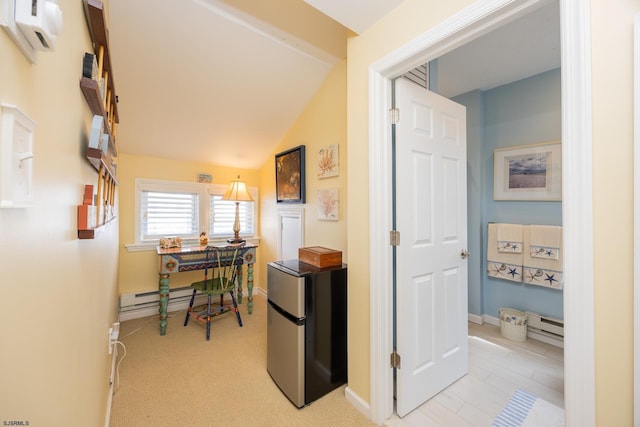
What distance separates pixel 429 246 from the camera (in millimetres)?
1762

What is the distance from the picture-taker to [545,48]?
2.21 meters

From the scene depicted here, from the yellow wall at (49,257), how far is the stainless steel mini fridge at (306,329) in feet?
3.47

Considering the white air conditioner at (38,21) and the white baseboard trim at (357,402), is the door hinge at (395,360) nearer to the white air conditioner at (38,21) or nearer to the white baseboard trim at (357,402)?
the white baseboard trim at (357,402)

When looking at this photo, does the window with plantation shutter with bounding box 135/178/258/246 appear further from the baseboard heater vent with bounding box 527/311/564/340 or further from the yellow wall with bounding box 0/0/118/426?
the baseboard heater vent with bounding box 527/311/564/340

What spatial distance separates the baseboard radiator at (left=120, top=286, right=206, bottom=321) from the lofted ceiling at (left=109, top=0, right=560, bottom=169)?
66.2 inches

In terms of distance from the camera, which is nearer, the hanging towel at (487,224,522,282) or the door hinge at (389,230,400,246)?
the door hinge at (389,230,400,246)

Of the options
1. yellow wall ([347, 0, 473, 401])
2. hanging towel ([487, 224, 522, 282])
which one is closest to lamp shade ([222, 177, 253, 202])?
yellow wall ([347, 0, 473, 401])

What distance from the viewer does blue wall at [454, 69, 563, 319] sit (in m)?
2.55

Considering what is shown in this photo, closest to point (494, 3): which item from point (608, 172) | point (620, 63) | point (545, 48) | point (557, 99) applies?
point (620, 63)

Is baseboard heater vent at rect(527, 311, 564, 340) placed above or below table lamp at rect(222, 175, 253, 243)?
below

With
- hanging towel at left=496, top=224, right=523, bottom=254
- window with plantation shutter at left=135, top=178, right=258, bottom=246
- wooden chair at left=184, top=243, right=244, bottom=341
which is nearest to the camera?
hanging towel at left=496, top=224, right=523, bottom=254

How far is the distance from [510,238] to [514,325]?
0.86 metres

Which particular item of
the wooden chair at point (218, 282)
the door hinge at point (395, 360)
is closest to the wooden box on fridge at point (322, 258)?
the door hinge at point (395, 360)

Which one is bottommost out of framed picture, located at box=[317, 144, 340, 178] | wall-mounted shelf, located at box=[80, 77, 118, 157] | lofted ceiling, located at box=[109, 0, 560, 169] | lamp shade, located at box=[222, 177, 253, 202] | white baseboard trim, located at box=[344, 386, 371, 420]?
white baseboard trim, located at box=[344, 386, 371, 420]
